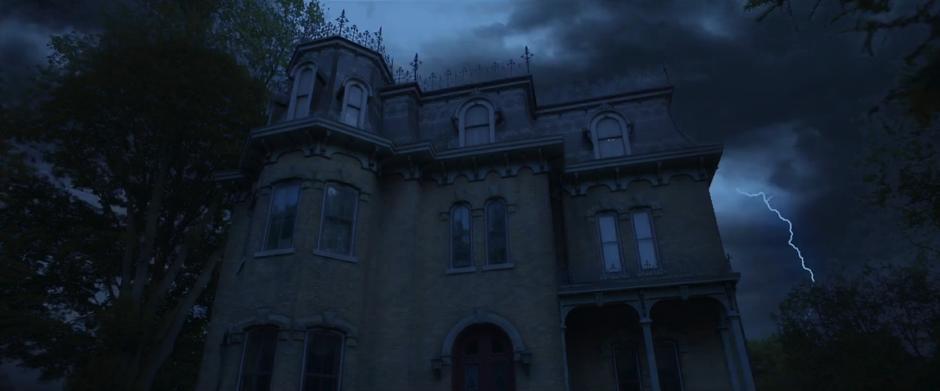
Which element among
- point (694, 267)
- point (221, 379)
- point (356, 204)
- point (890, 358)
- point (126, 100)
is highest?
point (126, 100)

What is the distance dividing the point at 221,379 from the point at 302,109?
7788 millimetres

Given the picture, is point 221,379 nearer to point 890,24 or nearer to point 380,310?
point 380,310

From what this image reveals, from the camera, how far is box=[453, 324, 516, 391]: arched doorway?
521 inches

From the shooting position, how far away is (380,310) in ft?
45.3

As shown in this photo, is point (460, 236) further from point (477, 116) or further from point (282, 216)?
point (282, 216)

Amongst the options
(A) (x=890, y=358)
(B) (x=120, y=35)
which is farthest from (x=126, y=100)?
(A) (x=890, y=358)

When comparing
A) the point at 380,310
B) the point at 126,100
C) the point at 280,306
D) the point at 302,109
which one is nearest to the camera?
the point at 280,306

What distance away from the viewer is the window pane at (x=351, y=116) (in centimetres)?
1574

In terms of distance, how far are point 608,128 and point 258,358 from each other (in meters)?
12.5

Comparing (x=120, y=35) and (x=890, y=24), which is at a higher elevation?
(x=120, y=35)

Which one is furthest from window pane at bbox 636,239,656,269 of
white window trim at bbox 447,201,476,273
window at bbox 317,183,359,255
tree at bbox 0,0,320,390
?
tree at bbox 0,0,320,390

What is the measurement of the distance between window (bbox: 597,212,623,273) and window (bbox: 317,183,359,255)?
7.42 metres

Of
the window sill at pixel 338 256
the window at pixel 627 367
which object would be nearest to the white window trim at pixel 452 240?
the window sill at pixel 338 256

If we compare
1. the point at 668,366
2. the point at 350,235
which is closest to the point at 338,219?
the point at 350,235
